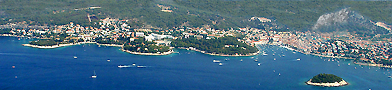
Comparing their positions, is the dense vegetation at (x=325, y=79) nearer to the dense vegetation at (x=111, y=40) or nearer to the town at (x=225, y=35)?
the town at (x=225, y=35)

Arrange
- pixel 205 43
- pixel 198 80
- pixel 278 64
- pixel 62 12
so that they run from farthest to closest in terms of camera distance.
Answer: pixel 62 12, pixel 205 43, pixel 278 64, pixel 198 80

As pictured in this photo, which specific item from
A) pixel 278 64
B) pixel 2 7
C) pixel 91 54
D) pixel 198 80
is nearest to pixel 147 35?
pixel 91 54

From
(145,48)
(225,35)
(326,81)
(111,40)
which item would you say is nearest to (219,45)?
(225,35)

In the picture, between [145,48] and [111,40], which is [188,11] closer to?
[111,40]

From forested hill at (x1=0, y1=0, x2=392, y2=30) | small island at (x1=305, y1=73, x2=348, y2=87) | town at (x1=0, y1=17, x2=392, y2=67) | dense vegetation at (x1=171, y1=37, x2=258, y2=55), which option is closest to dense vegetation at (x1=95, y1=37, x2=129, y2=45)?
town at (x1=0, y1=17, x2=392, y2=67)

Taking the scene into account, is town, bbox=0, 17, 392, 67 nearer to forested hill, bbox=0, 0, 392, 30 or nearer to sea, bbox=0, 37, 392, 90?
forested hill, bbox=0, 0, 392, 30

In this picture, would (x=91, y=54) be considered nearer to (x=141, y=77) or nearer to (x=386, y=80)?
(x=141, y=77)
